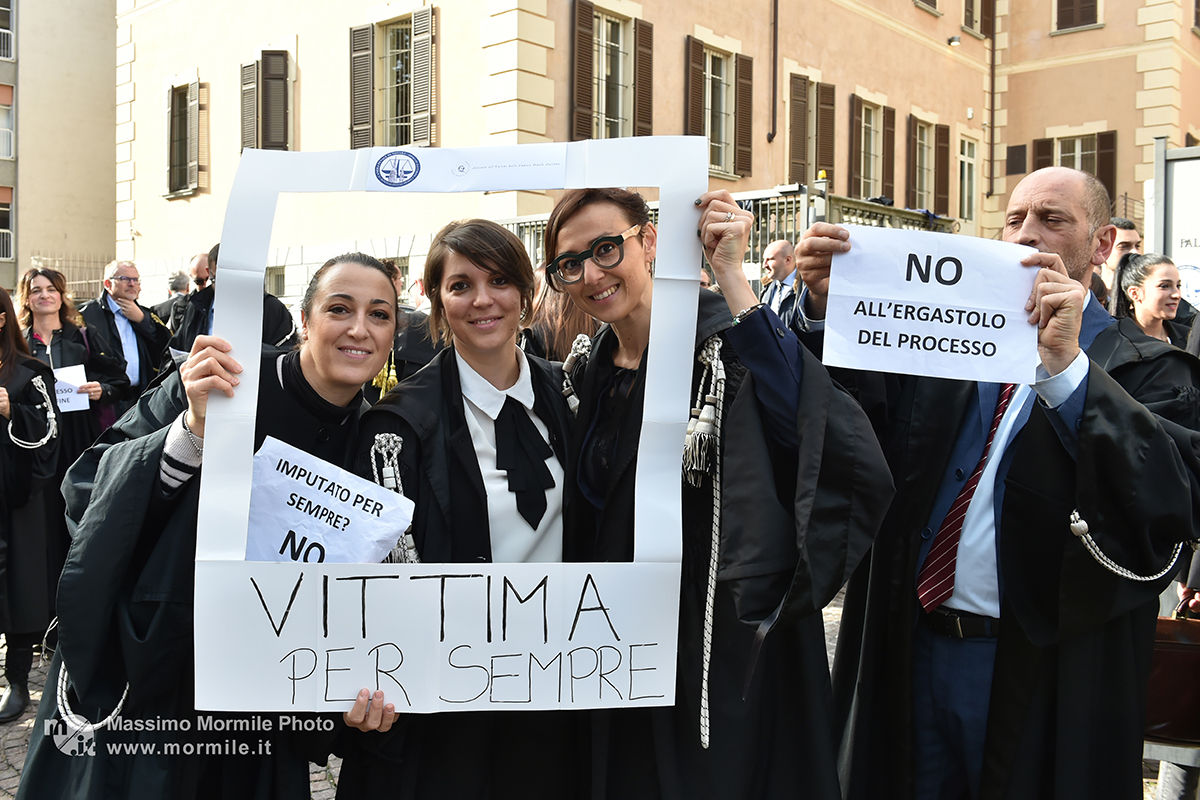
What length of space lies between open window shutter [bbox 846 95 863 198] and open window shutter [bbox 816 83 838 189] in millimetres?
679

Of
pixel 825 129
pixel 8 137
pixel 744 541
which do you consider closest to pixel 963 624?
pixel 744 541

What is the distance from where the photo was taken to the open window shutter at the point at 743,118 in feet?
49.8

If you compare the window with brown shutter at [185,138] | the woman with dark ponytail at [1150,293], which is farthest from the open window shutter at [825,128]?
the woman with dark ponytail at [1150,293]

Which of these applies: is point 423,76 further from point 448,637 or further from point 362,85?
point 448,637

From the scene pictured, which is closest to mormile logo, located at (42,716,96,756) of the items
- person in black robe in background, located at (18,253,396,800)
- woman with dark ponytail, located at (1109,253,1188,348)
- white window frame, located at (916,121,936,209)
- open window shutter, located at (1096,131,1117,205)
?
person in black robe in background, located at (18,253,396,800)

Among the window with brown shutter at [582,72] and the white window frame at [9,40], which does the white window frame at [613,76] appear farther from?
the white window frame at [9,40]

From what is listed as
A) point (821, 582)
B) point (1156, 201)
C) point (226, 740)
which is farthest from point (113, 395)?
point (1156, 201)

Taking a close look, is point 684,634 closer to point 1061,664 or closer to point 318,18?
point 1061,664

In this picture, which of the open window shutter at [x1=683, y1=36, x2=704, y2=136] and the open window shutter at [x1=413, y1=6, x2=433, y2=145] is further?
the open window shutter at [x1=683, y1=36, x2=704, y2=136]

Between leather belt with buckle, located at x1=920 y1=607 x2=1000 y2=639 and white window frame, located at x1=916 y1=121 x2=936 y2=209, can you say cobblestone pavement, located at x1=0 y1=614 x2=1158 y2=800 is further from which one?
white window frame, located at x1=916 y1=121 x2=936 y2=209

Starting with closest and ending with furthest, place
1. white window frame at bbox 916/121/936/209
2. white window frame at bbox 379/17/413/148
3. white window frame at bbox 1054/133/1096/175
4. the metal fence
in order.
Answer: white window frame at bbox 379/17/413/148
white window frame at bbox 916/121/936/209
white window frame at bbox 1054/133/1096/175
the metal fence

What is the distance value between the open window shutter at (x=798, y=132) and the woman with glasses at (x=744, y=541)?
47.8 feet

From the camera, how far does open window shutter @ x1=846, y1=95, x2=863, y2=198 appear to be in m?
17.3

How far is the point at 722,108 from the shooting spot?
600 inches
